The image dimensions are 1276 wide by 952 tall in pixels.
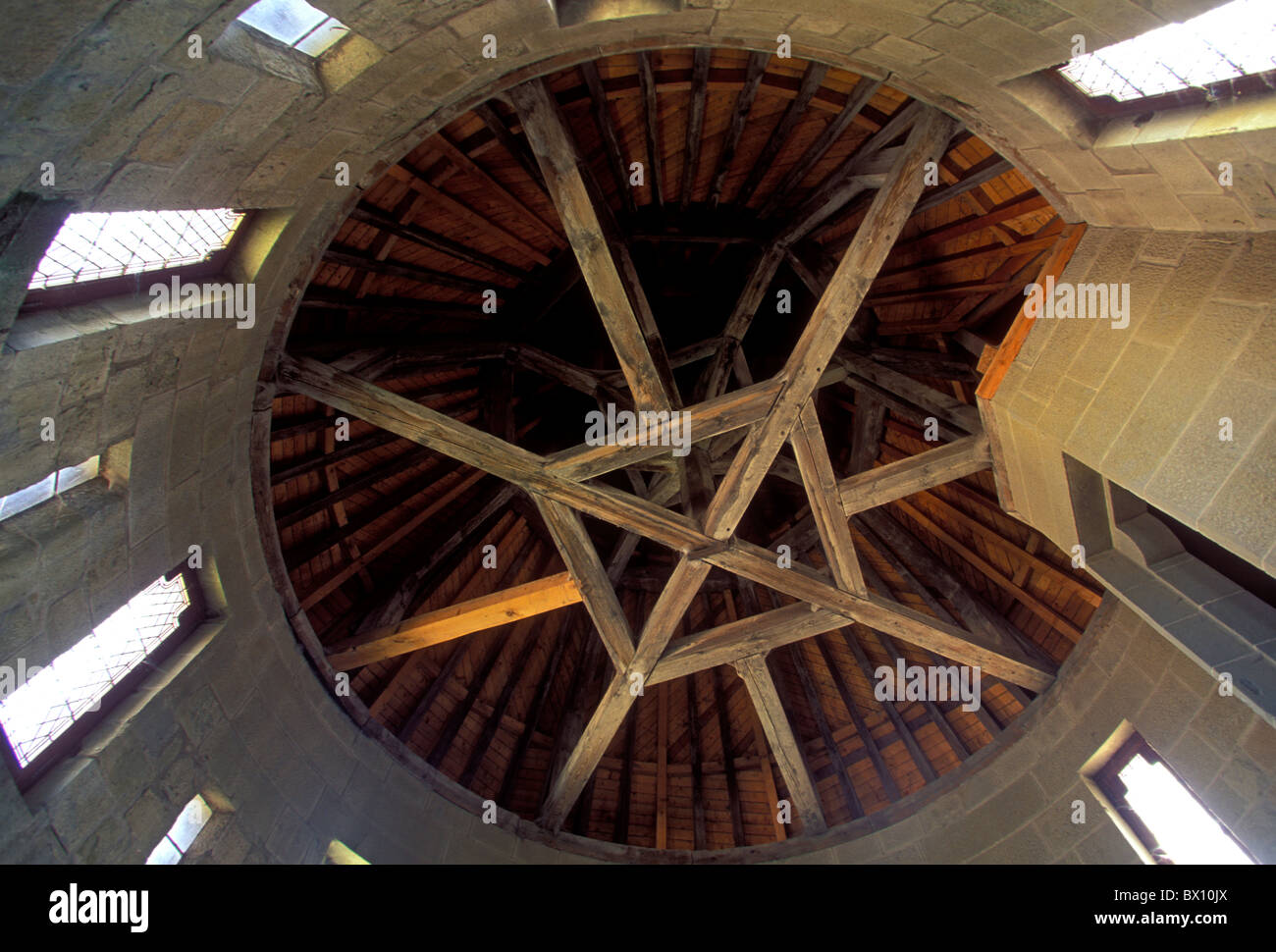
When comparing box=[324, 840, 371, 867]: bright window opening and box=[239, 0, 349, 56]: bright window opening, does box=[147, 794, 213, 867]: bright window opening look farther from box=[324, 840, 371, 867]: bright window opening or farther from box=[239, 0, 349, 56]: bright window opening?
box=[239, 0, 349, 56]: bright window opening

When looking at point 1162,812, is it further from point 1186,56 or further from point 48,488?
point 48,488

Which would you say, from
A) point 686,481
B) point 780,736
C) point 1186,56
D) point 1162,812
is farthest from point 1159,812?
point 1186,56

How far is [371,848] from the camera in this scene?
5.79 metres

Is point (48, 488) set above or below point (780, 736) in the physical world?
above

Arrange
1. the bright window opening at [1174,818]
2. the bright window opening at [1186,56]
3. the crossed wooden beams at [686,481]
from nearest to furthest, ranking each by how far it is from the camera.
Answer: the bright window opening at [1186,56] < the crossed wooden beams at [686,481] < the bright window opening at [1174,818]

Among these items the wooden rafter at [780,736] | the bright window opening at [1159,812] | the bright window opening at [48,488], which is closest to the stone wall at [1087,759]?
the bright window opening at [1159,812]

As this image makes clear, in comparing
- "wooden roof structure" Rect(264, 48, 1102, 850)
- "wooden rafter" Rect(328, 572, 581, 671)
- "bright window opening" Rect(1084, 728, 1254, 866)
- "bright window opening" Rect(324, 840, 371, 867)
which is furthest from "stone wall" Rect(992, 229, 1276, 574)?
"bright window opening" Rect(324, 840, 371, 867)

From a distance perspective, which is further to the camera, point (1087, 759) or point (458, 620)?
point (458, 620)

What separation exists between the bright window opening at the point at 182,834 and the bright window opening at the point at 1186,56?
6.47 m

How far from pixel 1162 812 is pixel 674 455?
460 cm

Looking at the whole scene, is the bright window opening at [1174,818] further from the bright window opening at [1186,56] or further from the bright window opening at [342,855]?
the bright window opening at [342,855]

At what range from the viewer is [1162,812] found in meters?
5.22

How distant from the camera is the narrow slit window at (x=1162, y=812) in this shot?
15.7 ft

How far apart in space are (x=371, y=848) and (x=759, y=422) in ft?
15.4
